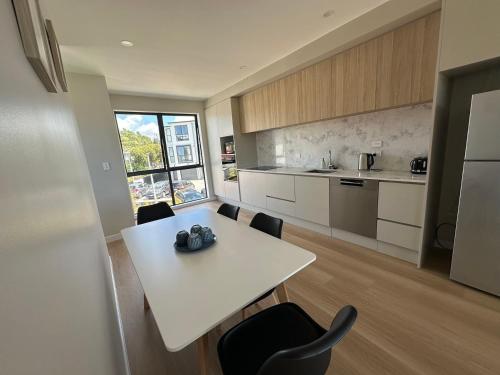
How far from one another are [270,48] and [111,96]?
3078 mm

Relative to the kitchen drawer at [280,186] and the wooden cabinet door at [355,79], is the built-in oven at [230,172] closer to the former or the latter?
the kitchen drawer at [280,186]

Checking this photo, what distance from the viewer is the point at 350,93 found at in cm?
254

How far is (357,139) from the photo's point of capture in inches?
118

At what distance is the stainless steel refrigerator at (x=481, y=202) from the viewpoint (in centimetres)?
160

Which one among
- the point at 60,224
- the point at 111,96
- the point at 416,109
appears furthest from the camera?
the point at 111,96

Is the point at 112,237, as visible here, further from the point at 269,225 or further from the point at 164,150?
the point at 269,225

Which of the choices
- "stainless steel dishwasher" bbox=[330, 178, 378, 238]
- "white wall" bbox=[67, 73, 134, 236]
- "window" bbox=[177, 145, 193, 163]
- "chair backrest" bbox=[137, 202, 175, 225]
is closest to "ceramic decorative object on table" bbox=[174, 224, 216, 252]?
"chair backrest" bbox=[137, 202, 175, 225]

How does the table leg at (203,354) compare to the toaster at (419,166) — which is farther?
the toaster at (419,166)

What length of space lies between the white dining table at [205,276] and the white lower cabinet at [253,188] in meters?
2.27

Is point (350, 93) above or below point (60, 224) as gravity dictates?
above

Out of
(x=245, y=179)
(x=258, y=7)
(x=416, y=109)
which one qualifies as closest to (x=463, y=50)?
(x=416, y=109)

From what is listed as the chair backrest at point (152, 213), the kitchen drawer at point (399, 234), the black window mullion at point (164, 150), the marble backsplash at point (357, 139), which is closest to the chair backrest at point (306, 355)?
the kitchen drawer at point (399, 234)

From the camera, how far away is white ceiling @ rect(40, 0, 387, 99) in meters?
1.83

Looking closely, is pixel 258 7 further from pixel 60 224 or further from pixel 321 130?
Result: pixel 60 224
